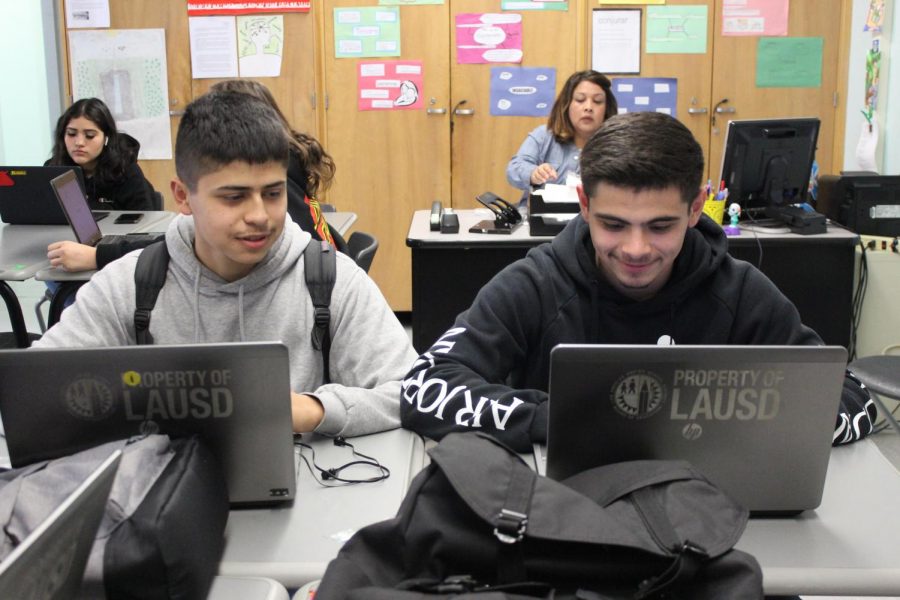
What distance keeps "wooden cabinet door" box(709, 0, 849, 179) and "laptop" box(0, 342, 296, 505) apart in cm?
411

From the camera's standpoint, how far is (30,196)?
3.53 metres

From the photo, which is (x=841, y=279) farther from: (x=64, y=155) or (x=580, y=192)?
(x=64, y=155)

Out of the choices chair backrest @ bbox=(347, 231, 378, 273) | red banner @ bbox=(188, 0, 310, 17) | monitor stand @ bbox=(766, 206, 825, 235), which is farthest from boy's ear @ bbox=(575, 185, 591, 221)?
red banner @ bbox=(188, 0, 310, 17)

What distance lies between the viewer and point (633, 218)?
5.00 ft

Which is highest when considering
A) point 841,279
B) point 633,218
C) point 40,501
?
point 633,218

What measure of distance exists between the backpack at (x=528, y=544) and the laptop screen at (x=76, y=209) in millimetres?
2307

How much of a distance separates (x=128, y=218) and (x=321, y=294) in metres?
2.23

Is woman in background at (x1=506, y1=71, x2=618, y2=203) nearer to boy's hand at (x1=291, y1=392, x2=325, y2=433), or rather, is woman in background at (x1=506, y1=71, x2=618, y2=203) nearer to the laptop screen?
the laptop screen

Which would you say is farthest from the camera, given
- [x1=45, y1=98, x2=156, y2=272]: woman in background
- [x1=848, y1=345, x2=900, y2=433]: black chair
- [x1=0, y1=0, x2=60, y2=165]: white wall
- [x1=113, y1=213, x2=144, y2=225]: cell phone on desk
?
[x1=0, y1=0, x2=60, y2=165]: white wall

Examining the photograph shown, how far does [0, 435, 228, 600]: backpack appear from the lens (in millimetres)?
954

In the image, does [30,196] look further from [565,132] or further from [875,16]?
[875,16]

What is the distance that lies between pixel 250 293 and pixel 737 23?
147 inches

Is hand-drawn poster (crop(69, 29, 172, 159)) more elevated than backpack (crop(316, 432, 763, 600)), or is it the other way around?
hand-drawn poster (crop(69, 29, 172, 159))

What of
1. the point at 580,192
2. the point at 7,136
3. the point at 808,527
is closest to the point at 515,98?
the point at 7,136
